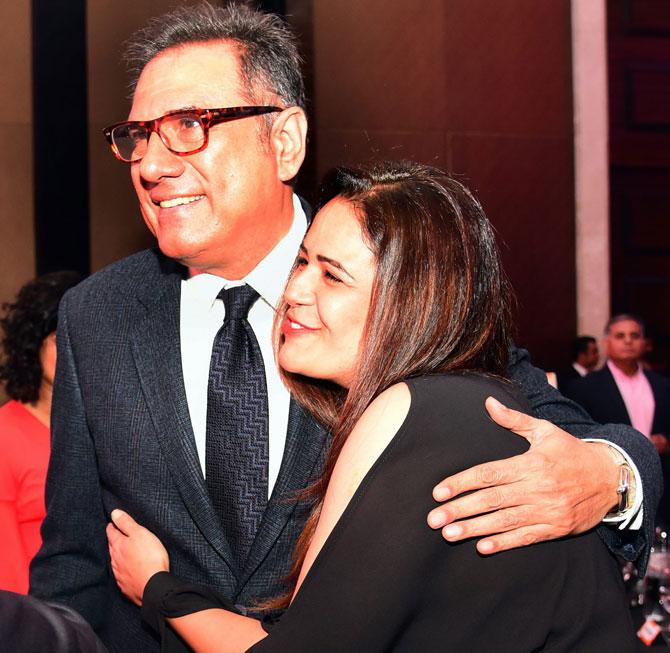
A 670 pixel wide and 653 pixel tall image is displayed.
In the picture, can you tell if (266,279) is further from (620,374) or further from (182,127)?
(620,374)

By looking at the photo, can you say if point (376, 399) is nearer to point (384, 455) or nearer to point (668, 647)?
point (384, 455)

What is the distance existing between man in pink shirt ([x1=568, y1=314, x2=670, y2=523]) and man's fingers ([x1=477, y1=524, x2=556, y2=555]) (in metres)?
3.83

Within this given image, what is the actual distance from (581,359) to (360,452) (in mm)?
4870

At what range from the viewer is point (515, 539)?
1.17 metres

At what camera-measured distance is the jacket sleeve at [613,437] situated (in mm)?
1502

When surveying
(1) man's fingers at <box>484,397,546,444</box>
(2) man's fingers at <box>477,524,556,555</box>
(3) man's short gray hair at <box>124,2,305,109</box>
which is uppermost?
(3) man's short gray hair at <box>124,2,305,109</box>

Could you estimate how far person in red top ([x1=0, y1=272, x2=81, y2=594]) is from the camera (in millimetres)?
2924

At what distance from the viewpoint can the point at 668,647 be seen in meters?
2.57

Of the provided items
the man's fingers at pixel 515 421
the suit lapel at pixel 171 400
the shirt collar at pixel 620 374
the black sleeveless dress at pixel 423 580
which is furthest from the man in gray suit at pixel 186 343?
the shirt collar at pixel 620 374

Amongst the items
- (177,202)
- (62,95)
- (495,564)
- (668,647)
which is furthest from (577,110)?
(495,564)

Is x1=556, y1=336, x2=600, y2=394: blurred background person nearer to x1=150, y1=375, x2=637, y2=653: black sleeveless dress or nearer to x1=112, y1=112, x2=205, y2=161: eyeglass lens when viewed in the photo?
x1=112, y1=112, x2=205, y2=161: eyeglass lens

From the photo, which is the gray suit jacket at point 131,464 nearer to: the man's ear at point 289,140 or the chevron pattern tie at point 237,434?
the chevron pattern tie at point 237,434

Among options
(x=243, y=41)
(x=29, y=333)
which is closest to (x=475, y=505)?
(x=243, y=41)

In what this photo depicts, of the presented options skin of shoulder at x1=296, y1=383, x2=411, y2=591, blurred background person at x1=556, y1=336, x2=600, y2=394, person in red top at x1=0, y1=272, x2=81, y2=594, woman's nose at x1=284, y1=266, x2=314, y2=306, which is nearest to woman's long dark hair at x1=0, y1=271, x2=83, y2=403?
person in red top at x1=0, y1=272, x2=81, y2=594
